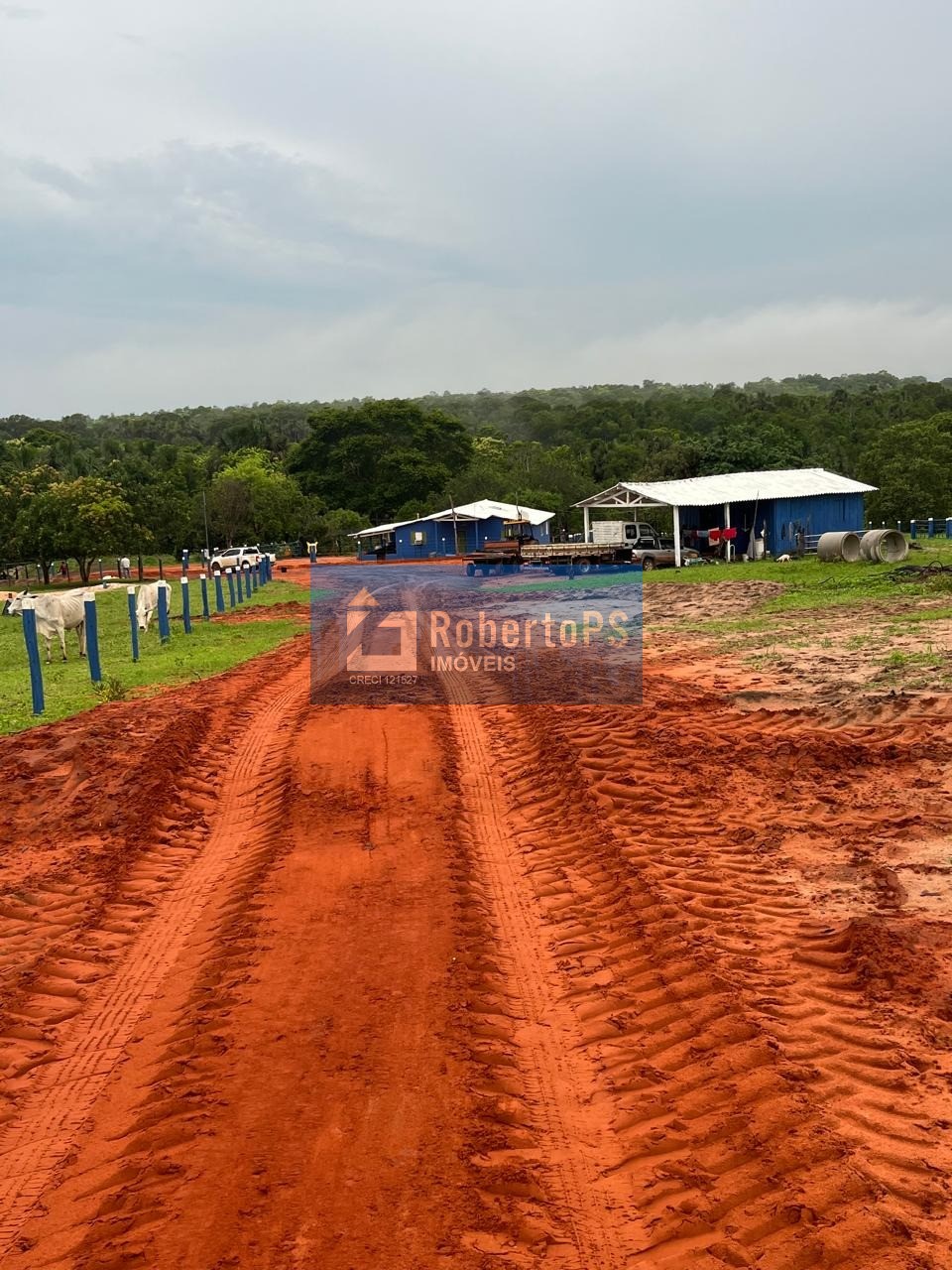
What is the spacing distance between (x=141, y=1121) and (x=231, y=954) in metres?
1.74

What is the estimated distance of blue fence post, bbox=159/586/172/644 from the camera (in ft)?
71.9

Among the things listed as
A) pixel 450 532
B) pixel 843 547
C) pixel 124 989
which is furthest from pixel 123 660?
pixel 450 532

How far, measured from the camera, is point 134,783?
10.1 m

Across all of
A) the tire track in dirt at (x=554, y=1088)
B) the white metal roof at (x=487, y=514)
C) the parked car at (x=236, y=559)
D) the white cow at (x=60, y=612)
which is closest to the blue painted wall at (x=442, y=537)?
the white metal roof at (x=487, y=514)

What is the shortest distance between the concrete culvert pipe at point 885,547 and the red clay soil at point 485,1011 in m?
23.1

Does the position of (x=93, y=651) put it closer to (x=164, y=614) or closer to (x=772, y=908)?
(x=164, y=614)

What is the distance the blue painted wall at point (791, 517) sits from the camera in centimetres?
4275

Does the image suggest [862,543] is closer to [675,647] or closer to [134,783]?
[675,647]

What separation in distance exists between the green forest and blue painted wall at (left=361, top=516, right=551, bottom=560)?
446 cm

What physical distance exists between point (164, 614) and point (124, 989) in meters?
16.7

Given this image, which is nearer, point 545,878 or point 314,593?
point 545,878

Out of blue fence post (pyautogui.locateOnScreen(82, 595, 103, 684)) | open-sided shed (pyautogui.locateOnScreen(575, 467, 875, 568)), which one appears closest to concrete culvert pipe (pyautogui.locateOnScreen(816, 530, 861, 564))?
open-sided shed (pyautogui.locateOnScreen(575, 467, 875, 568))

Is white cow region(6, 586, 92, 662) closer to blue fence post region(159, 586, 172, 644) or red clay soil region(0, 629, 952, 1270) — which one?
blue fence post region(159, 586, 172, 644)

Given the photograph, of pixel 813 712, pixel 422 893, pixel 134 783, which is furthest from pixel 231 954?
pixel 813 712
